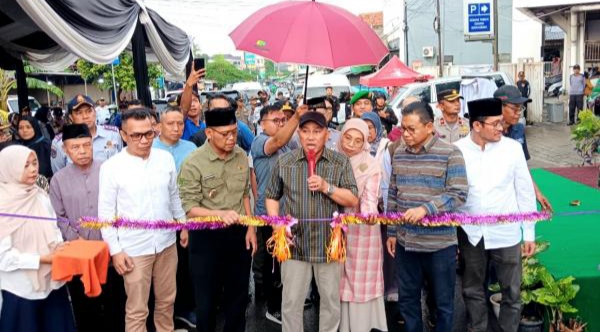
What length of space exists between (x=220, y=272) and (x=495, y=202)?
2.11 meters

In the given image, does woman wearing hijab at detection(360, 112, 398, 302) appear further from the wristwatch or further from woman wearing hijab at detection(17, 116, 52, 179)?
woman wearing hijab at detection(17, 116, 52, 179)

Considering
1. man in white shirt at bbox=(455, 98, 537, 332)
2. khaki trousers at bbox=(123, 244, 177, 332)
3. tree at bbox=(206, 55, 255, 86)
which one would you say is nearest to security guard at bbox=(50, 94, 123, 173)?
khaki trousers at bbox=(123, 244, 177, 332)

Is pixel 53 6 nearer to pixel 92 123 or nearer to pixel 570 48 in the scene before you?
pixel 92 123

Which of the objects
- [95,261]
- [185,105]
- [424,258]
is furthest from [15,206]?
[424,258]

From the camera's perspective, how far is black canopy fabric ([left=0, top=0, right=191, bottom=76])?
4637 mm

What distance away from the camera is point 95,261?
336 centimetres

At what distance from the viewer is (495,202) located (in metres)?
3.71

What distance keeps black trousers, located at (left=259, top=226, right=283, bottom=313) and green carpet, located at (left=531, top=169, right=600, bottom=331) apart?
2.42 meters

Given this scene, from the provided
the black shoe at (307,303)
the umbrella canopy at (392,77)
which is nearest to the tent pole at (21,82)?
the black shoe at (307,303)

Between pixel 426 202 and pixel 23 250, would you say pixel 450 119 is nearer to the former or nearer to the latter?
pixel 426 202

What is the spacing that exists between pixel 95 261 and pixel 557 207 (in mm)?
5728

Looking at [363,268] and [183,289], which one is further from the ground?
[363,268]

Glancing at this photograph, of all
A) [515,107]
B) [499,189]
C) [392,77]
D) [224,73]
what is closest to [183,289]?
[499,189]

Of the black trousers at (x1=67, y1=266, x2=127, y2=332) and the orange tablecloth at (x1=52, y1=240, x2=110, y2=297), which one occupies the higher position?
the orange tablecloth at (x1=52, y1=240, x2=110, y2=297)
